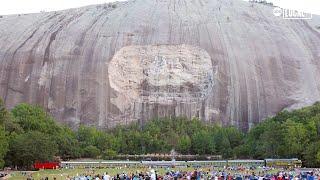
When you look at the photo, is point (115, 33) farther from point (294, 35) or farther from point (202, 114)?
point (294, 35)

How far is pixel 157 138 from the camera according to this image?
75.6 metres

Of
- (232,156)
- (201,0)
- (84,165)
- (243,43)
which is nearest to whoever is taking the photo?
(84,165)

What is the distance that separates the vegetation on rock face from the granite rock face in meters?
5.36

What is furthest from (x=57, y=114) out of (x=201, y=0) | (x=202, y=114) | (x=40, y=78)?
(x=201, y=0)

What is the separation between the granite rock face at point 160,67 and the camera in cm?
8481

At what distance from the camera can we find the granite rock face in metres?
84.8

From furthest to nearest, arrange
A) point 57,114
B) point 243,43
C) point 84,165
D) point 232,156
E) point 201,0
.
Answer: point 201,0 < point 243,43 < point 57,114 < point 232,156 < point 84,165

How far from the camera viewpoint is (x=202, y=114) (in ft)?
277

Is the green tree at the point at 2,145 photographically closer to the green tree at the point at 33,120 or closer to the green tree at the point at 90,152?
the green tree at the point at 33,120

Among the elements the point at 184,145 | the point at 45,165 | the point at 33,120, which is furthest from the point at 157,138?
the point at 45,165

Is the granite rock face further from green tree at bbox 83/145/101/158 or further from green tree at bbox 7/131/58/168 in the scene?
green tree at bbox 7/131/58/168

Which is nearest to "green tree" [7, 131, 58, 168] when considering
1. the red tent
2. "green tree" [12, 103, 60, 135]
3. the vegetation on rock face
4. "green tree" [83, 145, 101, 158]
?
the vegetation on rock face

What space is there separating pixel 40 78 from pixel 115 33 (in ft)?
41.8

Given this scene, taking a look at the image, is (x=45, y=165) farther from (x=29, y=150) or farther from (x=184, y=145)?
(x=184, y=145)
